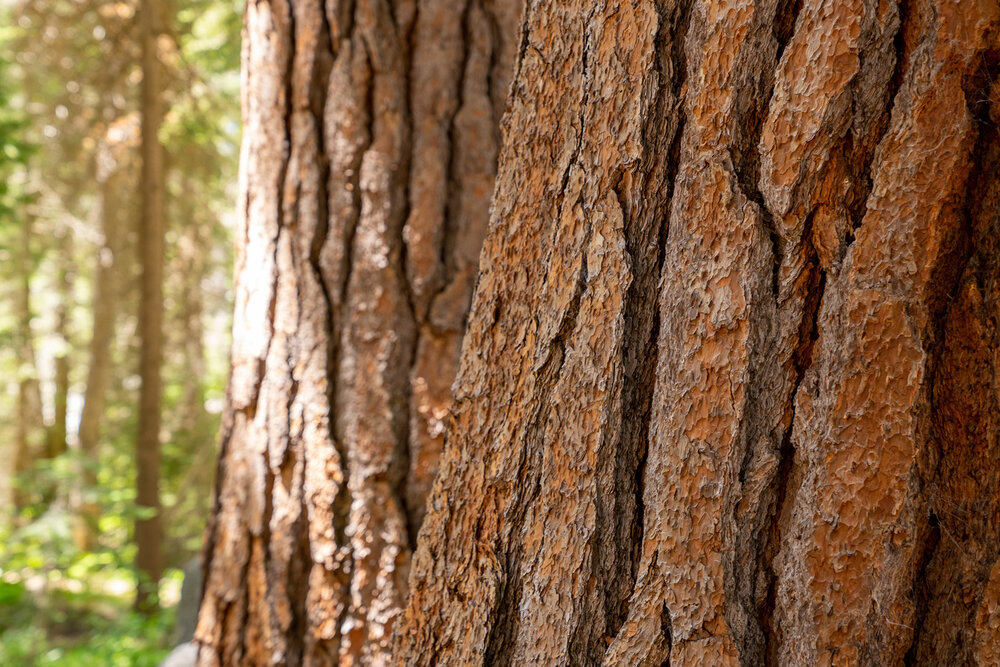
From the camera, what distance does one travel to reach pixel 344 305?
1.98m

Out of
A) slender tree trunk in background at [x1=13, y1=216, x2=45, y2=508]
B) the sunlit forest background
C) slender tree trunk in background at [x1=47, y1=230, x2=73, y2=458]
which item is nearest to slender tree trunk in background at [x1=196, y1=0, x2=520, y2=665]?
the sunlit forest background

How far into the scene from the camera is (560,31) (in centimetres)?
110

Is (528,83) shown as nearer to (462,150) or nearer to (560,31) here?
(560,31)

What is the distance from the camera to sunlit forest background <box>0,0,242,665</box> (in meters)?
8.11

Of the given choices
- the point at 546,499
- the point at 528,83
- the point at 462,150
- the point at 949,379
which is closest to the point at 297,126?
the point at 462,150

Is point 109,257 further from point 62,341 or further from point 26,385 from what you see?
point 26,385

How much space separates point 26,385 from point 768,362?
16.1 meters

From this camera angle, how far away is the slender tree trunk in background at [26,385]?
38.0 ft

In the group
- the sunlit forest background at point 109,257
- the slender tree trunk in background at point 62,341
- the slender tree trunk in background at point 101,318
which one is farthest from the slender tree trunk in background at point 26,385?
the slender tree trunk in background at point 101,318

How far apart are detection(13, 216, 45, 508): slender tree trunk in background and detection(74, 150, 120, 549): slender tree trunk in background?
96 cm

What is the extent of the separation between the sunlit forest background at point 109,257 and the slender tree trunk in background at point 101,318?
0.08 ft

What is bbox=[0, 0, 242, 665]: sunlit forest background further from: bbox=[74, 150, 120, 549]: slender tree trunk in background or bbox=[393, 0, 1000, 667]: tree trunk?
bbox=[393, 0, 1000, 667]: tree trunk

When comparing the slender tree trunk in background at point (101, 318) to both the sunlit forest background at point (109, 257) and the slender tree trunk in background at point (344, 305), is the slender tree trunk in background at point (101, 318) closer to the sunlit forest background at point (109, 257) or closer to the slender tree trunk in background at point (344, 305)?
the sunlit forest background at point (109, 257)

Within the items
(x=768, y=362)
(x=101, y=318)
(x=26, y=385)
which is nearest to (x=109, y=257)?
(x=101, y=318)
